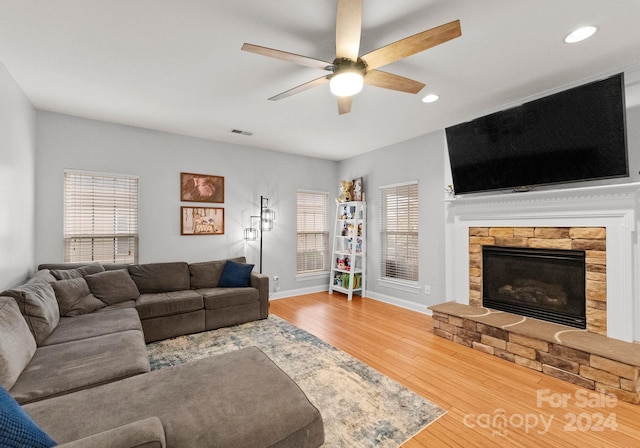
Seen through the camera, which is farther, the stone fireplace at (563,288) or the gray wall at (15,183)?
the gray wall at (15,183)

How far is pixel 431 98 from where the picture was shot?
3.25 m

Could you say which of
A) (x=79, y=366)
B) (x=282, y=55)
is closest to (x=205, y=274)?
(x=79, y=366)

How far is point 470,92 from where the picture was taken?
10.2ft

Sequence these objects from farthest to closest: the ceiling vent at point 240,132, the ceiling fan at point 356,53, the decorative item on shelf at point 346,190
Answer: the decorative item on shelf at point 346,190 → the ceiling vent at point 240,132 → the ceiling fan at point 356,53

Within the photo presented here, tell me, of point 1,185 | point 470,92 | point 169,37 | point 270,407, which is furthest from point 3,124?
point 470,92

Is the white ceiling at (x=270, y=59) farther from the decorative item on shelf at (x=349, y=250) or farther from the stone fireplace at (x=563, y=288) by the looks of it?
the decorative item on shelf at (x=349, y=250)

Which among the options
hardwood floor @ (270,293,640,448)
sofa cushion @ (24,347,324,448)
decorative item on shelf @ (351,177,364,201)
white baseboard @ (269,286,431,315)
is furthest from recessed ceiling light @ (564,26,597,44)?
decorative item on shelf @ (351,177,364,201)

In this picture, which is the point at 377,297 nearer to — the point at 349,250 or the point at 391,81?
the point at 349,250

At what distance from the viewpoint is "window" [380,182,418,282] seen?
4812 mm

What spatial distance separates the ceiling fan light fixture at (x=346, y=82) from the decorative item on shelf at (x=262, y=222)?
330 cm

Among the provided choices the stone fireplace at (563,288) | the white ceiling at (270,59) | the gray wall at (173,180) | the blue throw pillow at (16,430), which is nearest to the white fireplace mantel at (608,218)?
the stone fireplace at (563,288)

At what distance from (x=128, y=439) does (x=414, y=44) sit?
95.3 inches

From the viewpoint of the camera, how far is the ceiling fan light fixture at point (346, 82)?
2125mm

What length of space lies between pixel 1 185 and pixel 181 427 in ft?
9.14
